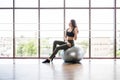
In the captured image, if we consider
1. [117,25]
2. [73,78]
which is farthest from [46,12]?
[73,78]

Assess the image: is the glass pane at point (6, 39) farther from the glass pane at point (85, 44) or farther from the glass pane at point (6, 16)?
the glass pane at point (85, 44)

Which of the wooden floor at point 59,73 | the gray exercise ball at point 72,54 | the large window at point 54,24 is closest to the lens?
the wooden floor at point 59,73

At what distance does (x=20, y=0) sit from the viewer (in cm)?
773

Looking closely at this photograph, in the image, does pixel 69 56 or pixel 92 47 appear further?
pixel 92 47

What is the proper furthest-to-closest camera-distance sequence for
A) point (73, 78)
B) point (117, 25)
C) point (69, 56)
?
1. point (117, 25)
2. point (69, 56)
3. point (73, 78)

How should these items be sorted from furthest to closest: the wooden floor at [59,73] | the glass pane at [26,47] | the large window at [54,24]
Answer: the glass pane at [26,47], the large window at [54,24], the wooden floor at [59,73]

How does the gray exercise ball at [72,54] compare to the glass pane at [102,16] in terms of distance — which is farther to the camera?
the glass pane at [102,16]

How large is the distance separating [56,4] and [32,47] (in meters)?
1.46

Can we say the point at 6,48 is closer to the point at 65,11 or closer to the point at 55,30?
A: the point at 55,30

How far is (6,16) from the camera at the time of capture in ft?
25.3

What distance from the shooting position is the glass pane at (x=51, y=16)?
768 centimetres

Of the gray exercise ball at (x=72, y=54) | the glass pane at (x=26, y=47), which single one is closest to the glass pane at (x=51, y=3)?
the glass pane at (x=26, y=47)

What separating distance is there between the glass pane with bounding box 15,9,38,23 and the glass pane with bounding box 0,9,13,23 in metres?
0.18

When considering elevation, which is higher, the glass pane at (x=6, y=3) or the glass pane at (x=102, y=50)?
the glass pane at (x=6, y=3)
